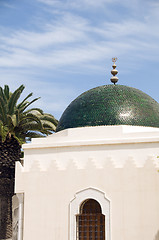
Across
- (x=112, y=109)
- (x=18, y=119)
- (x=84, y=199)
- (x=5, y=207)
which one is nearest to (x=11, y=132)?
(x=18, y=119)

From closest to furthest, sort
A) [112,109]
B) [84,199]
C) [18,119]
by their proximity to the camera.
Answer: [84,199], [112,109], [18,119]

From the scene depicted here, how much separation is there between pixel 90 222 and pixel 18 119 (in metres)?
9.12

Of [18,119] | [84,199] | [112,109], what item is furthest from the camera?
[18,119]

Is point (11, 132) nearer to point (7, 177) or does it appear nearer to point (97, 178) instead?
point (7, 177)

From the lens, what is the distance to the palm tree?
20.8 metres

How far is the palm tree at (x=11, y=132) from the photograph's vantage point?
20781 mm

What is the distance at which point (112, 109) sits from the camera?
48.9 feet

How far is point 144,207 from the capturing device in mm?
12133

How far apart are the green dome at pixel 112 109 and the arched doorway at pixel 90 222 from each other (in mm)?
3184

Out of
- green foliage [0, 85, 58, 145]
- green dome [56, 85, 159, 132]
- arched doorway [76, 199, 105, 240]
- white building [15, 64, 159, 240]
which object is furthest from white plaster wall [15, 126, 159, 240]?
green foliage [0, 85, 58, 145]

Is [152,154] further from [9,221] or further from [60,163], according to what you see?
[9,221]

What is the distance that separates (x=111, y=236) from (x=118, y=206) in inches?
36.3

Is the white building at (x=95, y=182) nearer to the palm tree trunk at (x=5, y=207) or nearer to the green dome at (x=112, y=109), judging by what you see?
the green dome at (x=112, y=109)

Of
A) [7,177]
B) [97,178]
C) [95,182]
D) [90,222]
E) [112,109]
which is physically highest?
[112,109]
